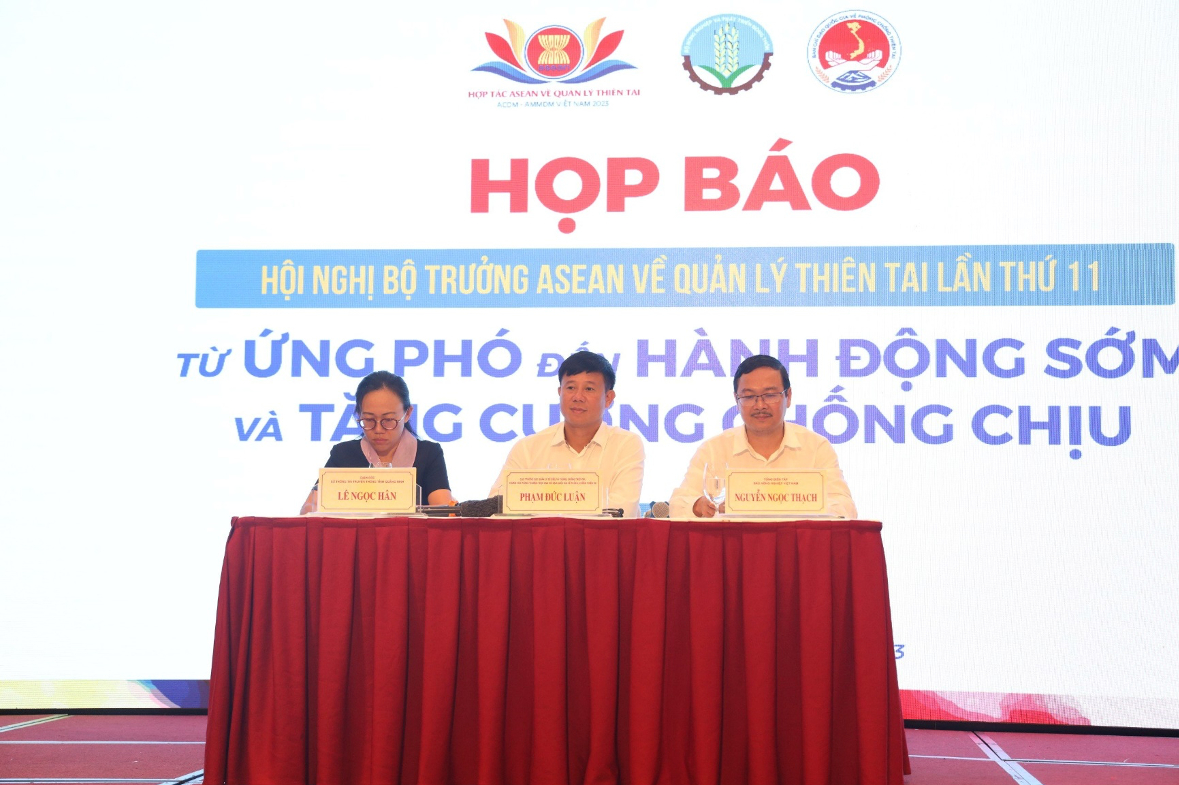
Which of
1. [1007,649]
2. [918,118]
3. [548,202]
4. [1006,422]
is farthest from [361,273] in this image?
[1007,649]

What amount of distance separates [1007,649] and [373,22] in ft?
10.4

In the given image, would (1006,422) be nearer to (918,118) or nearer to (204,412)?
(918,118)

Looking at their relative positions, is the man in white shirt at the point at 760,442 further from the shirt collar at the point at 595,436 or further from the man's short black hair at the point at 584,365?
the man's short black hair at the point at 584,365

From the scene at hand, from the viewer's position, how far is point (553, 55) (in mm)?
3754

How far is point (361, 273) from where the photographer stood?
3.74 meters

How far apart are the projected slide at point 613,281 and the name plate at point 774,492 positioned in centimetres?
134

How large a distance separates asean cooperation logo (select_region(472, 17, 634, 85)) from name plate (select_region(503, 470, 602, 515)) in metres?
1.94

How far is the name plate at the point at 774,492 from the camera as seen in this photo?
223cm

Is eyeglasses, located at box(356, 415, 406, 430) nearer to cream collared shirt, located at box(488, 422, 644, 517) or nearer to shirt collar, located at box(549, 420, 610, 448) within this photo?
cream collared shirt, located at box(488, 422, 644, 517)

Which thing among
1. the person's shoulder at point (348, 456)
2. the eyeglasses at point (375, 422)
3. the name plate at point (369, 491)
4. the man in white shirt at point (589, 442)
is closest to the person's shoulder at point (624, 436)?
the man in white shirt at point (589, 442)

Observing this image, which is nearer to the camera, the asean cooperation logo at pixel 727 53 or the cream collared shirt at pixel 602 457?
the cream collared shirt at pixel 602 457

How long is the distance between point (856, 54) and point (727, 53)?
454 millimetres

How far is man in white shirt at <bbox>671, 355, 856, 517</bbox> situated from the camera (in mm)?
2863

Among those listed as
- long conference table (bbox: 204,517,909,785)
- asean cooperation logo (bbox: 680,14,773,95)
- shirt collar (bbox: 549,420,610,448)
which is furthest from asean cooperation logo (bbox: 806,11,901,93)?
long conference table (bbox: 204,517,909,785)
